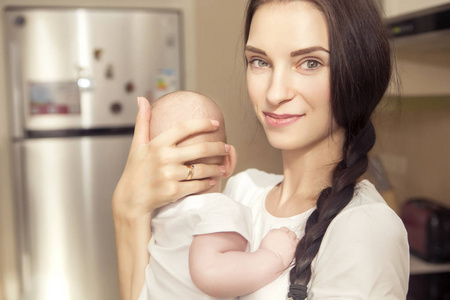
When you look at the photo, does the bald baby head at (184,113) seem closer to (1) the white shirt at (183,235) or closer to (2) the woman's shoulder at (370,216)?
(1) the white shirt at (183,235)

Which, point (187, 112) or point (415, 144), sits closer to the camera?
point (187, 112)

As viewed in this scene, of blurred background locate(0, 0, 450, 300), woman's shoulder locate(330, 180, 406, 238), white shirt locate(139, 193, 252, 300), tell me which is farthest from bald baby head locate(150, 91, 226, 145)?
blurred background locate(0, 0, 450, 300)

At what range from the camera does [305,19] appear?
821 mm

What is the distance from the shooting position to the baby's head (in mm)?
996

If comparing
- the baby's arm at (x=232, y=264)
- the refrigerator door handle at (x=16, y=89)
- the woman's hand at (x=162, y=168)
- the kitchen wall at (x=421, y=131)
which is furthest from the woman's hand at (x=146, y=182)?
the refrigerator door handle at (x=16, y=89)

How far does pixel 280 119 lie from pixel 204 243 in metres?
0.27

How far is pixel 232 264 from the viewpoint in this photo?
32.8 inches

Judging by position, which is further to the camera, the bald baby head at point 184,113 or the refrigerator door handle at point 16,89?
the refrigerator door handle at point 16,89

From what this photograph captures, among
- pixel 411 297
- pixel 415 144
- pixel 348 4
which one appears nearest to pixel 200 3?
pixel 415 144

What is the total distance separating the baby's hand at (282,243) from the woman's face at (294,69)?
165 mm

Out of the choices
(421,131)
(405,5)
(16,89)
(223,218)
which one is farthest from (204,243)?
(16,89)

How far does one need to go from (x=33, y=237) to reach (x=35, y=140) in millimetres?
610

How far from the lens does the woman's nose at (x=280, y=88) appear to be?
829mm

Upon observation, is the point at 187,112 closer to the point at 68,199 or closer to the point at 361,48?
the point at 361,48
